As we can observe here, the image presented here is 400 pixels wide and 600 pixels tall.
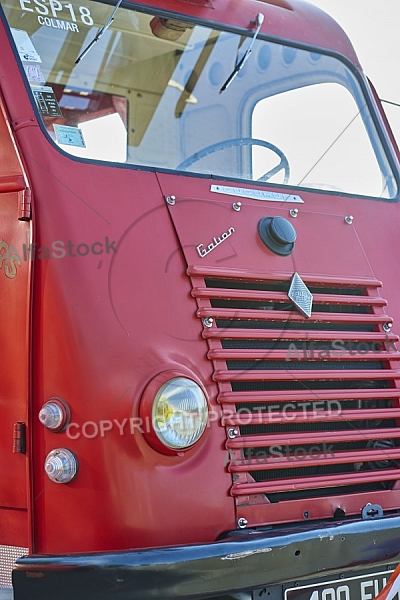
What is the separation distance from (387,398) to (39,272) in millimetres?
1460

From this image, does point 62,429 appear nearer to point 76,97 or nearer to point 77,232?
point 77,232

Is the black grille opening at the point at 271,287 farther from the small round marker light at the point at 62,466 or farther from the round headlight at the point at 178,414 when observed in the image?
the small round marker light at the point at 62,466

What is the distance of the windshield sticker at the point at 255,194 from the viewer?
3.46 m

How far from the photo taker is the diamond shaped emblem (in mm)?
3309

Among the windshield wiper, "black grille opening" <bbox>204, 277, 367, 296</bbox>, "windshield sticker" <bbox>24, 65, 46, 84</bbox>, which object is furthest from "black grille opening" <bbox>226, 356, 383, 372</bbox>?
the windshield wiper

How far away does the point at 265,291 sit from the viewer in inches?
130

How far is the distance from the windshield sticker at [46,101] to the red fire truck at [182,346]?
1cm

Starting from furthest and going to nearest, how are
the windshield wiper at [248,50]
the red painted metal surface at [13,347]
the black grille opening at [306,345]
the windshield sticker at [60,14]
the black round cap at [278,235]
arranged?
the windshield wiper at [248,50] < the windshield sticker at [60,14] < the black round cap at [278,235] < the black grille opening at [306,345] < the red painted metal surface at [13,347]

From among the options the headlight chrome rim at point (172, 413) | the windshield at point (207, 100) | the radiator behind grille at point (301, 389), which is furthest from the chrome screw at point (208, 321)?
the windshield at point (207, 100)

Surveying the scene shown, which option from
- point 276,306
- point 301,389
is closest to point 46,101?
point 276,306

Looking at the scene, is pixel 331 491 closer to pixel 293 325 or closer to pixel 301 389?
pixel 301 389

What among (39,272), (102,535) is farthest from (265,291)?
(102,535)

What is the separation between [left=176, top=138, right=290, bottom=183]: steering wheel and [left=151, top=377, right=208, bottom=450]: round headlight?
1130 millimetres

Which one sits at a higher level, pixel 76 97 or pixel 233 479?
pixel 76 97
